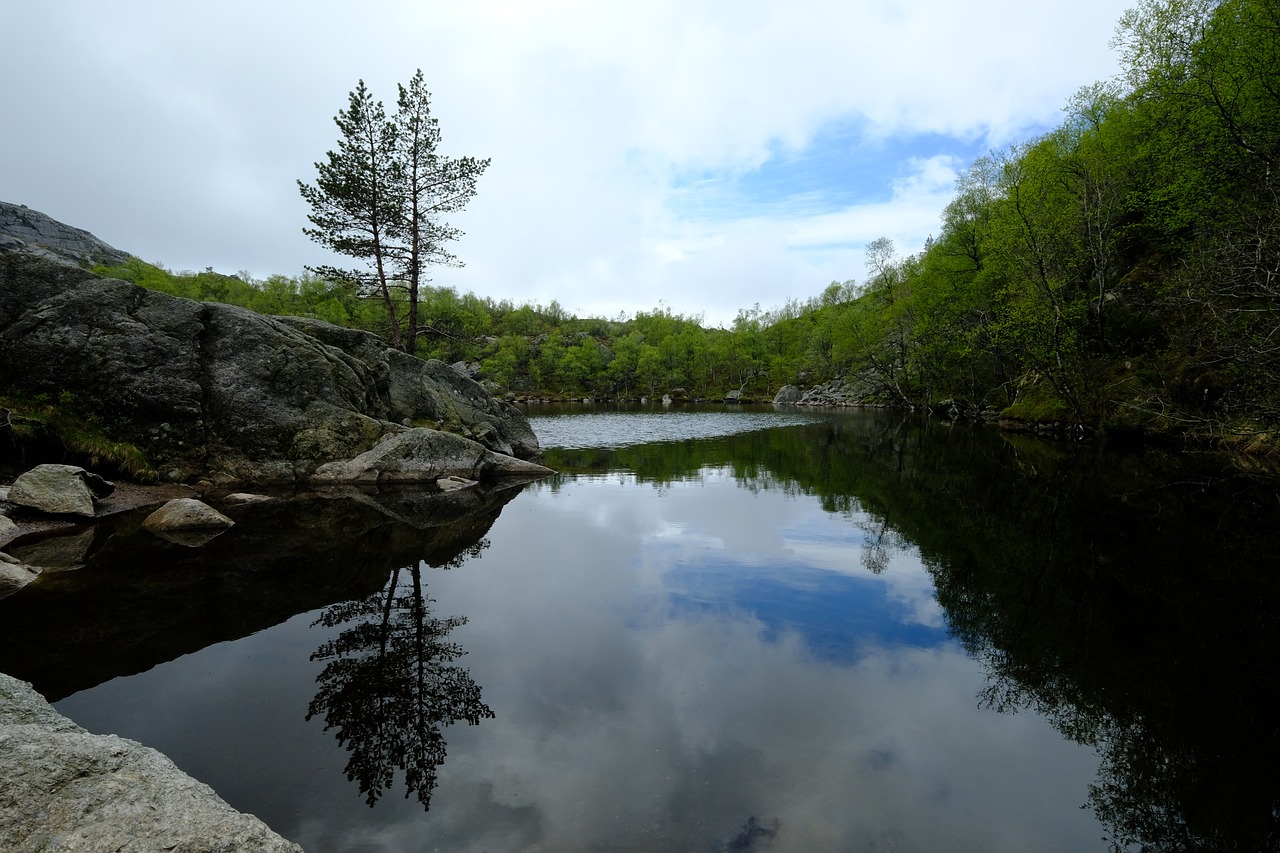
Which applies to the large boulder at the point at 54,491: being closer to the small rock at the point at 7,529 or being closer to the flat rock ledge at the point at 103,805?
the small rock at the point at 7,529

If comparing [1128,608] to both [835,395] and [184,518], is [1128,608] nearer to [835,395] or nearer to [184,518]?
[184,518]

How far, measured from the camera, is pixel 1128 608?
8539 mm

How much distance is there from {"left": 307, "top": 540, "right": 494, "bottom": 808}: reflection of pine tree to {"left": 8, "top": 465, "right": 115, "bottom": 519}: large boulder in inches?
312

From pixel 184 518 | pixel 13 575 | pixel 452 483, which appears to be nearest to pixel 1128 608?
pixel 13 575

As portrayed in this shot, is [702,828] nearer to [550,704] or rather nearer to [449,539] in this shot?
[550,704]

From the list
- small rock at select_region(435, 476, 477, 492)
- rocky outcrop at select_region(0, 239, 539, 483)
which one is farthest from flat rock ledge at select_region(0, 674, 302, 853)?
rocky outcrop at select_region(0, 239, 539, 483)

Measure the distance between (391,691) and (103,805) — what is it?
137 inches

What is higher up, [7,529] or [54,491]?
[54,491]

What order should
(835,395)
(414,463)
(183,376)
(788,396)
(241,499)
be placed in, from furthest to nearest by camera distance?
(788,396) < (835,395) < (414,463) < (183,376) < (241,499)

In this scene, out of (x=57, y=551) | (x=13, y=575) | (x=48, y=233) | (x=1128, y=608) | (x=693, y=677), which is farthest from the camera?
(x=48, y=233)

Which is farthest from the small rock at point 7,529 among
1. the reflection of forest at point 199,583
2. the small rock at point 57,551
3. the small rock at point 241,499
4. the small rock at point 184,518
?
the small rock at point 241,499

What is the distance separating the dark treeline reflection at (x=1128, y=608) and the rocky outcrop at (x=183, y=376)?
11.4 metres

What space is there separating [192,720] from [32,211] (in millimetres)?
230209

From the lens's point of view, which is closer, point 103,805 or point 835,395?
point 103,805
